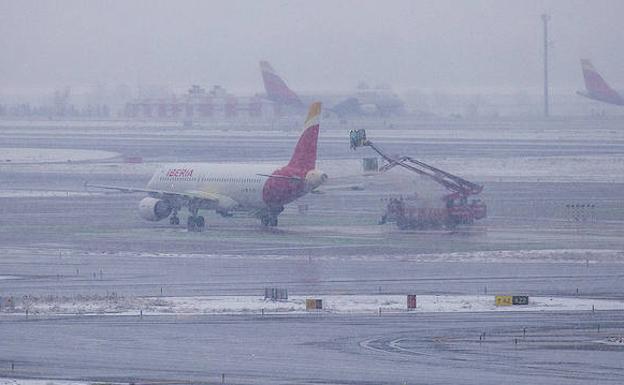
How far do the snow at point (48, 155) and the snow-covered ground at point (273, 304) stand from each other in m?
89.1

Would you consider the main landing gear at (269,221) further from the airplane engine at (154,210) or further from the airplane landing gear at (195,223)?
the airplane engine at (154,210)

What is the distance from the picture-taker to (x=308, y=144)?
69.6 metres

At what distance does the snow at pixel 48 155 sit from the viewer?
433 feet

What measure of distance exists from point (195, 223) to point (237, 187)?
320cm

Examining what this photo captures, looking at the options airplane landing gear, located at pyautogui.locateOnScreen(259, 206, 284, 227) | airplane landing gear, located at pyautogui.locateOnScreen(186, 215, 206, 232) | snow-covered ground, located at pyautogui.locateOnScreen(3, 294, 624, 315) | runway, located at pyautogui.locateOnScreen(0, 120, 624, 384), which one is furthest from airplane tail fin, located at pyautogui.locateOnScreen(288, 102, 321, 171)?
snow-covered ground, located at pyautogui.locateOnScreen(3, 294, 624, 315)

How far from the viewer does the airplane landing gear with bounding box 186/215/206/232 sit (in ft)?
231

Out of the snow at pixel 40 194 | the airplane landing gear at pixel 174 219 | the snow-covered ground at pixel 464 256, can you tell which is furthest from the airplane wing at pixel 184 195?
the snow at pixel 40 194

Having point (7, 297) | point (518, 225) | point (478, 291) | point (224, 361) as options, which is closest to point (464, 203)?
point (518, 225)

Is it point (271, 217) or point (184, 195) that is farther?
point (184, 195)

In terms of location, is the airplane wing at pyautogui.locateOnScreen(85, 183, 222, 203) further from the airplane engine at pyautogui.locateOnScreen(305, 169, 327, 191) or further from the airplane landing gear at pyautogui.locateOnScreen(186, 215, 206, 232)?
the airplane engine at pyautogui.locateOnScreen(305, 169, 327, 191)

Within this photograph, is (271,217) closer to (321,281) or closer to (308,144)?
(308,144)

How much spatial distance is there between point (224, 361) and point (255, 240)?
32629 mm

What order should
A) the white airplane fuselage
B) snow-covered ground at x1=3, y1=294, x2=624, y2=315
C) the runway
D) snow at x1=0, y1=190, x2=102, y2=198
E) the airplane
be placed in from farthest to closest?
snow at x1=0, y1=190, x2=102, y2=198 → the white airplane fuselage → the airplane → snow-covered ground at x1=3, y1=294, x2=624, y2=315 → the runway

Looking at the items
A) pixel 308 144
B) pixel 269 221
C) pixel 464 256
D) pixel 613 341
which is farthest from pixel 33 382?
pixel 269 221
